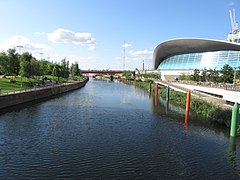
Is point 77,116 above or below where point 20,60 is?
below

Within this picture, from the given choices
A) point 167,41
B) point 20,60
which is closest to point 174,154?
point 20,60

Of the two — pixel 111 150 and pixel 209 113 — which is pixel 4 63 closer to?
pixel 209 113

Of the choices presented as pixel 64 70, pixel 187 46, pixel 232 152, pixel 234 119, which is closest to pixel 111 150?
pixel 232 152

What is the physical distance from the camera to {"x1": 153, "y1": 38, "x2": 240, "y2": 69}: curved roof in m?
72.3

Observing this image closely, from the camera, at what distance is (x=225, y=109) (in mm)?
25438

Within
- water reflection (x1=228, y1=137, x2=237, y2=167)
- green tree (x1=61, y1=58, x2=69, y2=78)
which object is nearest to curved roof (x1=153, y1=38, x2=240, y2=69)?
green tree (x1=61, y1=58, x2=69, y2=78)

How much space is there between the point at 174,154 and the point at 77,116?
14.1 metres

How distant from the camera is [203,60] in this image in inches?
3223

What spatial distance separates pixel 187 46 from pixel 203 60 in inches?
321

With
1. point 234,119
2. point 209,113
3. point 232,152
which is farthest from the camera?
point 209,113

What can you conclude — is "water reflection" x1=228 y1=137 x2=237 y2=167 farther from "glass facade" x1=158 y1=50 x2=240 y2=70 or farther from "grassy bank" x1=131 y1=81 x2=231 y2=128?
"glass facade" x1=158 y1=50 x2=240 y2=70

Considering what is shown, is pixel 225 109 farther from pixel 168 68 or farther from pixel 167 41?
pixel 168 68

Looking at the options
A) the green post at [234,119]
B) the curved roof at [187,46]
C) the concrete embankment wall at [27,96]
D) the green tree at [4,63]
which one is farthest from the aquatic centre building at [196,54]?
the green tree at [4,63]

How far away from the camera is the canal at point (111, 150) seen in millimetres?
13117
